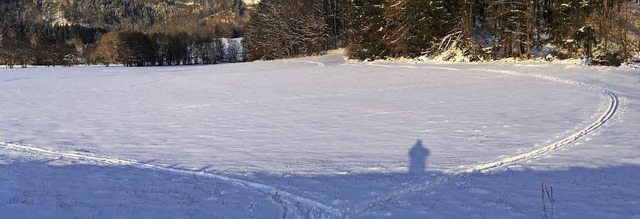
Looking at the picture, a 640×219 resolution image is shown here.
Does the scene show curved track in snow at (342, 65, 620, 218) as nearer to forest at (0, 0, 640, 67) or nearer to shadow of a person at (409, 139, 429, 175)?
shadow of a person at (409, 139, 429, 175)

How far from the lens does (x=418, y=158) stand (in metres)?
9.73

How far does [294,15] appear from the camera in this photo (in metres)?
67.0

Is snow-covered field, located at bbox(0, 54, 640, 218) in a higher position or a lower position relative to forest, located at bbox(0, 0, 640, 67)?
lower

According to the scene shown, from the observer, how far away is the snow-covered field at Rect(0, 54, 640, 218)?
6.73 m

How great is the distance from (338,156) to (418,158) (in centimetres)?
178

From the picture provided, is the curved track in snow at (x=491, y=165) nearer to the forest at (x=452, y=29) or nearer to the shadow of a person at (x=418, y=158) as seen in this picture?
the shadow of a person at (x=418, y=158)

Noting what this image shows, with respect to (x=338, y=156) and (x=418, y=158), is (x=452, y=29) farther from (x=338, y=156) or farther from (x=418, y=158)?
(x=338, y=156)

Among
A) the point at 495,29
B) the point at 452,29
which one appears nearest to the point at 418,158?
the point at 495,29

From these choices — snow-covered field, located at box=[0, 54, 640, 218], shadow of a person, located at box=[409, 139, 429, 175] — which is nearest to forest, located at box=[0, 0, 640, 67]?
snow-covered field, located at box=[0, 54, 640, 218]

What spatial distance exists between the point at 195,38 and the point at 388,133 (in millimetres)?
119438

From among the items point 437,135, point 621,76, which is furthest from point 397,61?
point 437,135

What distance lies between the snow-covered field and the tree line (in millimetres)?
12168

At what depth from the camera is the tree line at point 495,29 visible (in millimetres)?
32031

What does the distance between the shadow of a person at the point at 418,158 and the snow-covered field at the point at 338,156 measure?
6 centimetres
